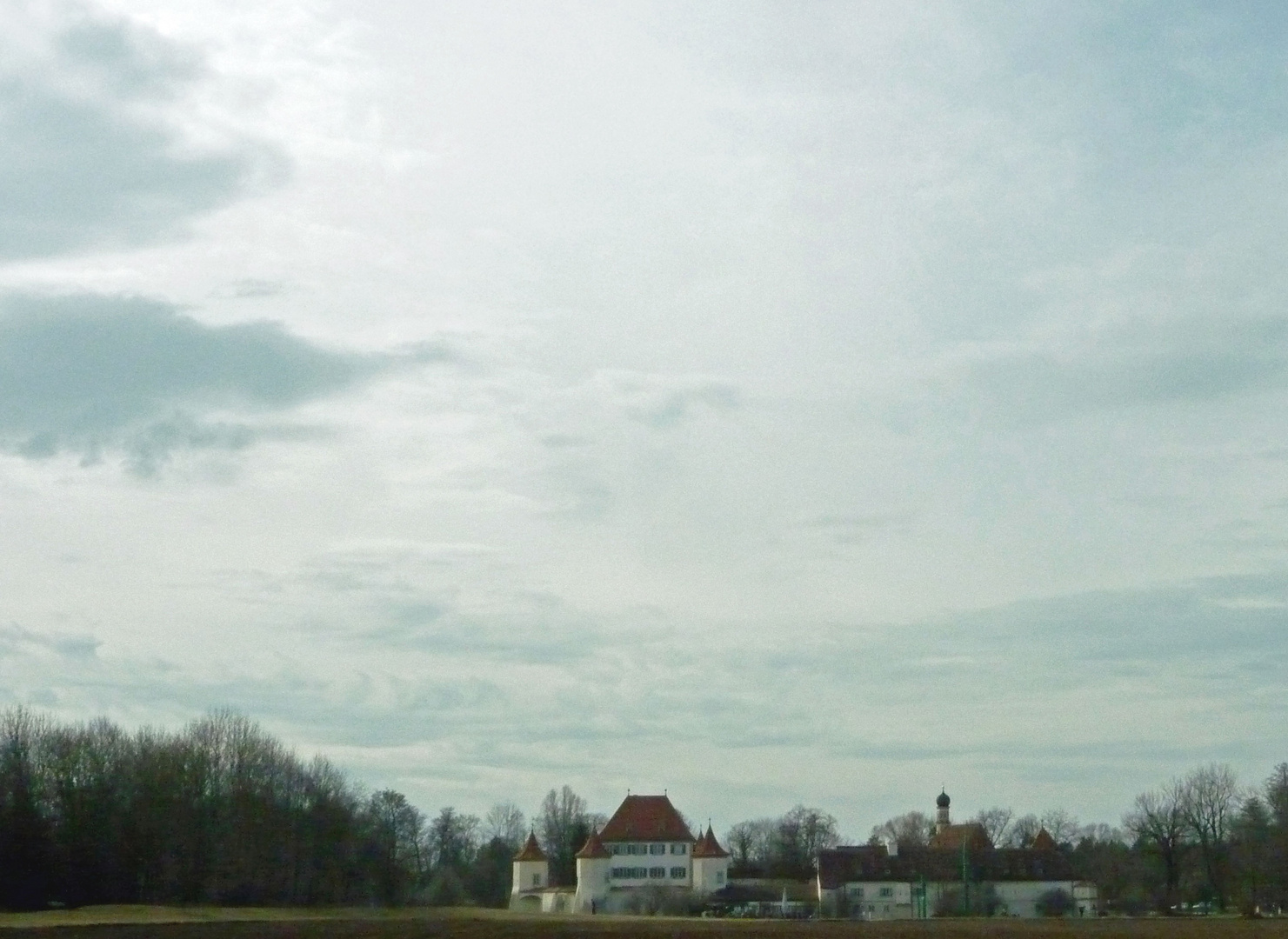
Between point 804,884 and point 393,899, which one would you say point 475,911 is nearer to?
point 393,899

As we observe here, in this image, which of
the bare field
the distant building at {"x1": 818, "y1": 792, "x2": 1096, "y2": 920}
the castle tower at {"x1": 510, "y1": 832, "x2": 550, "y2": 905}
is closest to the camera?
the bare field

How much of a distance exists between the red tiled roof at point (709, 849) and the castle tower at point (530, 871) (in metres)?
12.7

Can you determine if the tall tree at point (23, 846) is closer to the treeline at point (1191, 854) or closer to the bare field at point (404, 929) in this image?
the bare field at point (404, 929)

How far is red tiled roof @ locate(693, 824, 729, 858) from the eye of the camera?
400ft

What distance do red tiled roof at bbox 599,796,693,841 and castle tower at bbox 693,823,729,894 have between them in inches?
139

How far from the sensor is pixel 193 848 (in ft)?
286

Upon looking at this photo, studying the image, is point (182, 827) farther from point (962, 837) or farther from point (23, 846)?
point (962, 837)

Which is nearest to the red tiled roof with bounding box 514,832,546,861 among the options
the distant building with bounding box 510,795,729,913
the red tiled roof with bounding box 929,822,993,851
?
the distant building with bounding box 510,795,729,913

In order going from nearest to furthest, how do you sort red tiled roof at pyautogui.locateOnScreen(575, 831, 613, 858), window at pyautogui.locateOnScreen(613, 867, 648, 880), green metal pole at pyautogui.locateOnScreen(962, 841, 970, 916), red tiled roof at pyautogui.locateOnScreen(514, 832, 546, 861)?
1. green metal pole at pyautogui.locateOnScreen(962, 841, 970, 916)
2. red tiled roof at pyautogui.locateOnScreen(575, 831, 613, 858)
3. window at pyautogui.locateOnScreen(613, 867, 648, 880)
4. red tiled roof at pyautogui.locateOnScreen(514, 832, 546, 861)

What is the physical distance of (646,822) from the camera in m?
127

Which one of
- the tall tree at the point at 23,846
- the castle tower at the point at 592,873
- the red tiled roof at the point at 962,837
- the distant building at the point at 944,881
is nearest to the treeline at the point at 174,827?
the tall tree at the point at 23,846

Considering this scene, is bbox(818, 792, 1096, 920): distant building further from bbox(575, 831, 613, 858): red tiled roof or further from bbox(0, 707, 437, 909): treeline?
bbox(0, 707, 437, 909): treeline

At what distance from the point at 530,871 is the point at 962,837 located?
130ft

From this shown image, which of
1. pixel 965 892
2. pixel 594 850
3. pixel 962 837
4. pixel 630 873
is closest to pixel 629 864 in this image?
pixel 630 873
